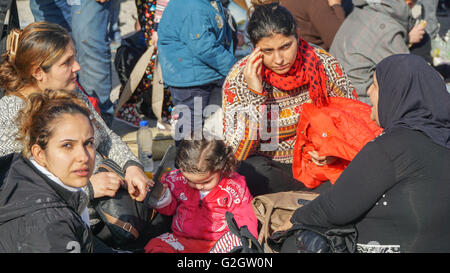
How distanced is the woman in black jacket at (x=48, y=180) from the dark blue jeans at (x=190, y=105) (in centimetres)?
225

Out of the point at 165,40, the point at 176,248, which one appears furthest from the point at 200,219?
the point at 165,40

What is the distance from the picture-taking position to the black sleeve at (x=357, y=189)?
219 centimetres

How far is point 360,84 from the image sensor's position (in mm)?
4570

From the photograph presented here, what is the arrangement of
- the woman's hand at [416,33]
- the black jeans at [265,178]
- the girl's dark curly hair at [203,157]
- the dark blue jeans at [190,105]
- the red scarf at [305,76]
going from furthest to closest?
the woman's hand at [416,33] < the dark blue jeans at [190,105] < the black jeans at [265,178] < the red scarf at [305,76] < the girl's dark curly hair at [203,157]

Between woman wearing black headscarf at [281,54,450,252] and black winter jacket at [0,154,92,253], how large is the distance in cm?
115

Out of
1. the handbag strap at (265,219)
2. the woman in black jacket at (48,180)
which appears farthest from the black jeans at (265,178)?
the woman in black jacket at (48,180)

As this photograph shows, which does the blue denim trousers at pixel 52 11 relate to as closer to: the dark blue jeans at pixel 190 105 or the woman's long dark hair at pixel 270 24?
the dark blue jeans at pixel 190 105

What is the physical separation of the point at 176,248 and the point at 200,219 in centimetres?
24

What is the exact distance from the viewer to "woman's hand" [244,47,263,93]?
3.21m

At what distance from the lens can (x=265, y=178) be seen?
349 cm

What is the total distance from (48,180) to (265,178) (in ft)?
5.73

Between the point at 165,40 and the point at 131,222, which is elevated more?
the point at 165,40

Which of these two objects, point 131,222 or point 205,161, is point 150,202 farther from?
point 205,161

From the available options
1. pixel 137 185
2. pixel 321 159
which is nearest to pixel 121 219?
pixel 137 185
